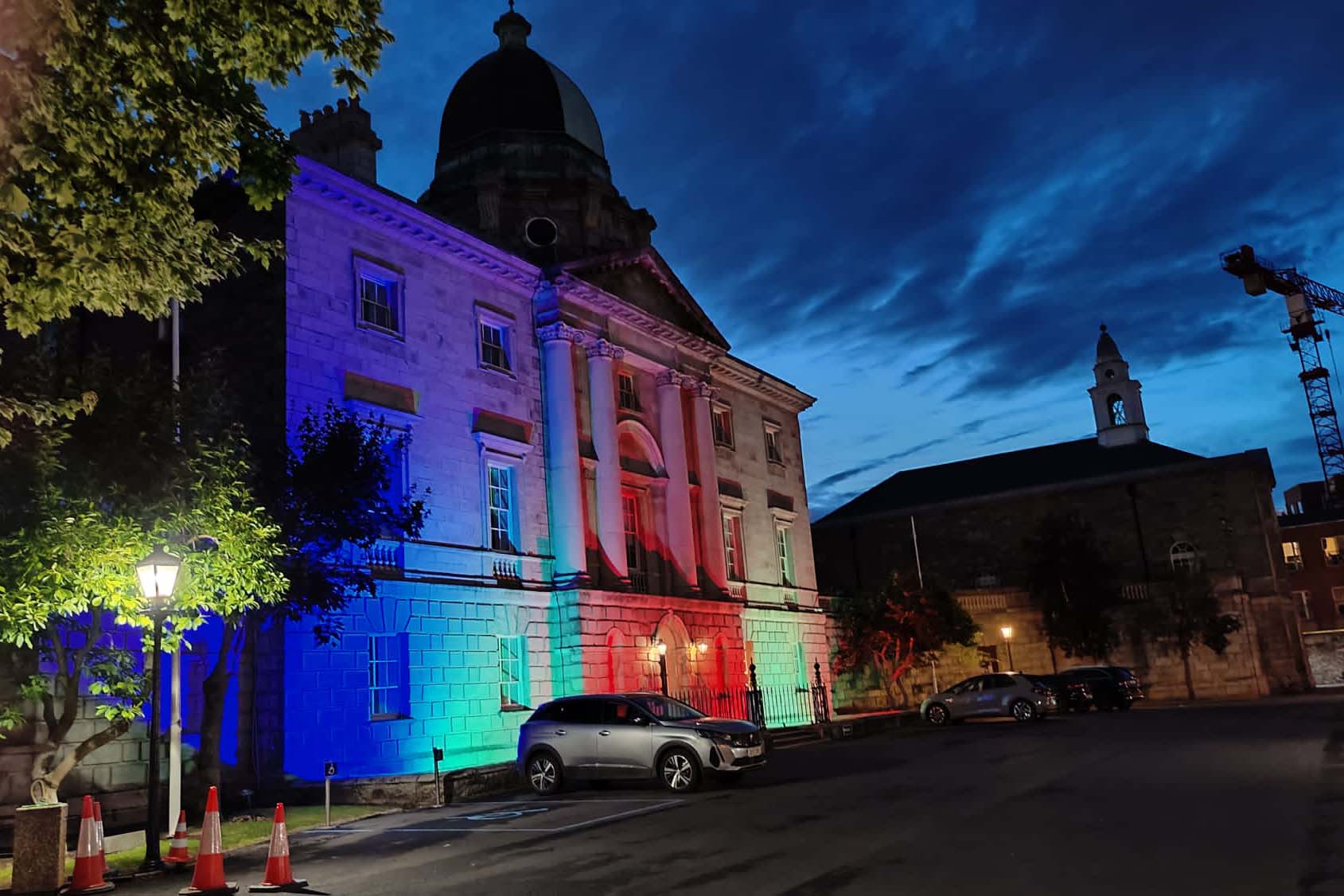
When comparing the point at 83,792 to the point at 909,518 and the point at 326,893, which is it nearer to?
the point at 326,893

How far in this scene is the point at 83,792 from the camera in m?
17.2

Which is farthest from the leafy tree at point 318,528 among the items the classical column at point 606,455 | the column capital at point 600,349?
the column capital at point 600,349

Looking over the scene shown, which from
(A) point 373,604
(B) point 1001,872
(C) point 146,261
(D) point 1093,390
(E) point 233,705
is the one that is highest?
(D) point 1093,390

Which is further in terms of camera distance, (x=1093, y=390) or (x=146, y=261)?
(x=1093, y=390)

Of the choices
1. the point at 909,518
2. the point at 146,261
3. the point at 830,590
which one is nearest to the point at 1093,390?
the point at 909,518

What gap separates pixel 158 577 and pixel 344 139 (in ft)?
58.9

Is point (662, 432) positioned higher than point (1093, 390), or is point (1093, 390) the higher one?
point (1093, 390)

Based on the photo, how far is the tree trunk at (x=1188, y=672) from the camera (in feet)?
146

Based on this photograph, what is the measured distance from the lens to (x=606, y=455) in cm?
3092

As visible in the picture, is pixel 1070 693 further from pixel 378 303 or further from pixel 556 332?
pixel 378 303

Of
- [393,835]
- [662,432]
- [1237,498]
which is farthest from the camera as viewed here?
[1237,498]

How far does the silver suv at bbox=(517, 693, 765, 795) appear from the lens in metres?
17.6

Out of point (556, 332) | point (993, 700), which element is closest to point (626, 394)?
point (556, 332)

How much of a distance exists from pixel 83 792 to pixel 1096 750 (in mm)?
17182
